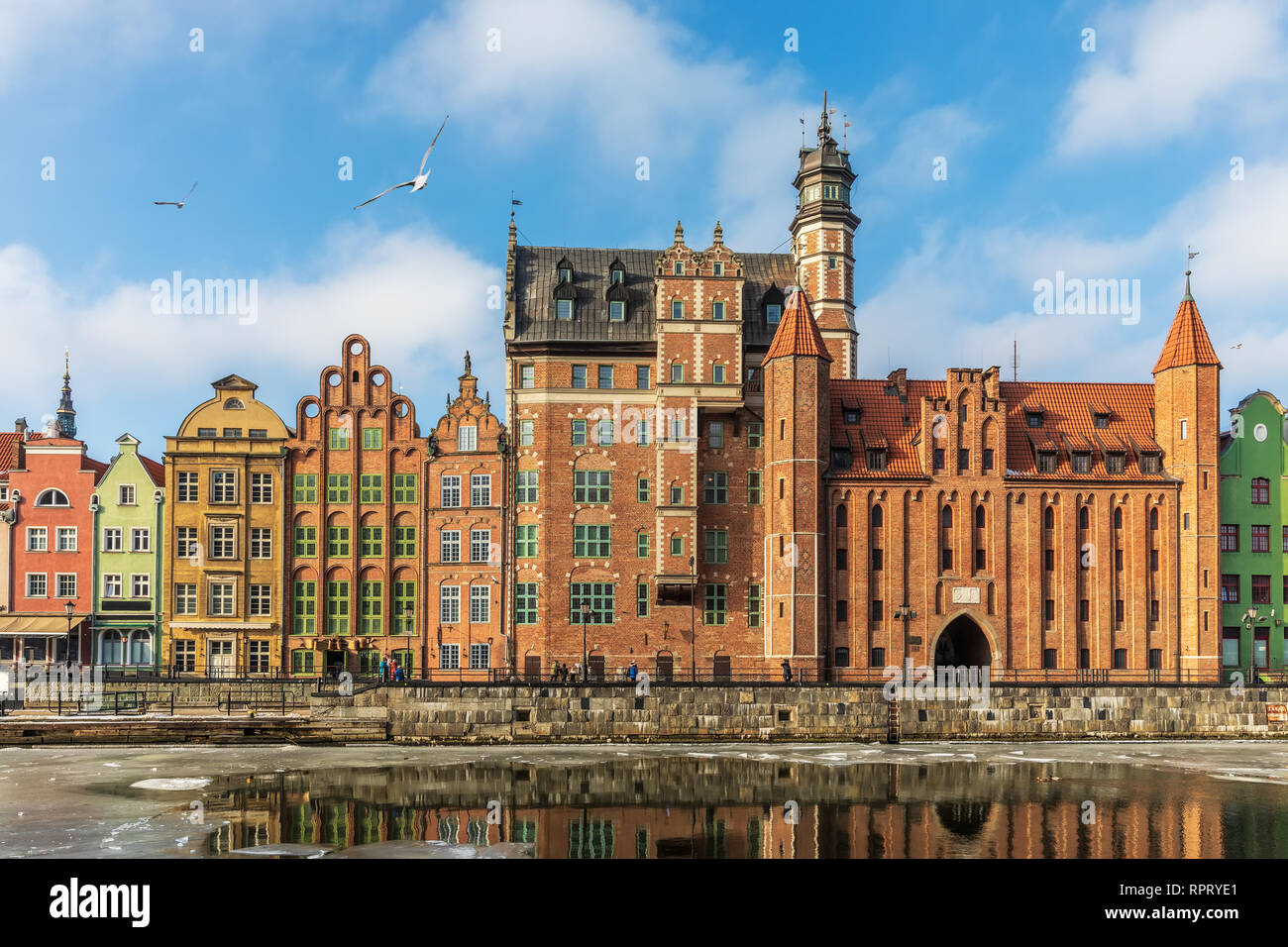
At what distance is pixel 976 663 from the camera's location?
193 ft

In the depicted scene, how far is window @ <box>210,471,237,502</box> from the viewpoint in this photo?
62625 mm

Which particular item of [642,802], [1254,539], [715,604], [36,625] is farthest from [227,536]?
[1254,539]

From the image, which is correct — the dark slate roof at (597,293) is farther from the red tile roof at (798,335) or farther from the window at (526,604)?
the window at (526,604)

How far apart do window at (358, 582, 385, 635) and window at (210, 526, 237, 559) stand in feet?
24.7

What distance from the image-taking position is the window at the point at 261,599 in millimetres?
62250

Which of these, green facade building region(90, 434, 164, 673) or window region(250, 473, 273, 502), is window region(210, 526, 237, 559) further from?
green facade building region(90, 434, 164, 673)

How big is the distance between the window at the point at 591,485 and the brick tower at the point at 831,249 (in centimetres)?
1599

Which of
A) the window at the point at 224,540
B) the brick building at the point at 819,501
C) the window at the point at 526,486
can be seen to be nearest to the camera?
the brick building at the point at 819,501

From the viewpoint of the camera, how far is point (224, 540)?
62.4 metres

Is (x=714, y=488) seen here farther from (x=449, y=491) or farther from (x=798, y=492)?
(x=449, y=491)

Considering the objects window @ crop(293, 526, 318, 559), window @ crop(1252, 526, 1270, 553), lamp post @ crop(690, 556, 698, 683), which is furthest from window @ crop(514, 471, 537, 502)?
window @ crop(1252, 526, 1270, 553)

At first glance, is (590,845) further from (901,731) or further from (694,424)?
(694,424)

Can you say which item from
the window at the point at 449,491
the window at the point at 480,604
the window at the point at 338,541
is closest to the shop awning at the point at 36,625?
the window at the point at 338,541
